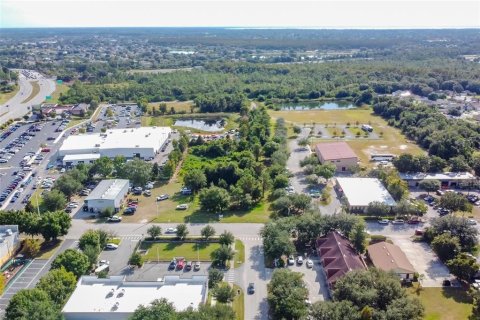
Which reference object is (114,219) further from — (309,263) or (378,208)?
(378,208)

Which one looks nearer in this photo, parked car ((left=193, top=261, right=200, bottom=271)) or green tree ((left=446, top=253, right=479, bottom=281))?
green tree ((left=446, top=253, right=479, bottom=281))

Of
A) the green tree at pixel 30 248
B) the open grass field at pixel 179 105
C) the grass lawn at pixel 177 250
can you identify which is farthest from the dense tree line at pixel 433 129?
the green tree at pixel 30 248

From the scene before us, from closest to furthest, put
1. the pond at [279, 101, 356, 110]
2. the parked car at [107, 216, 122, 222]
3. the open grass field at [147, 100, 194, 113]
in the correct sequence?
the parked car at [107, 216, 122, 222], the open grass field at [147, 100, 194, 113], the pond at [279, 101, 356, 110]

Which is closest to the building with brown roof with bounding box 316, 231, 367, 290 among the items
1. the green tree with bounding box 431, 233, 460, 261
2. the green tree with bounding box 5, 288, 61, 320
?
the green tree with bounding box 431, 233, 460, 261

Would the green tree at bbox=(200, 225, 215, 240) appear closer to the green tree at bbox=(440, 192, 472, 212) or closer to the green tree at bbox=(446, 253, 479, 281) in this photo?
the green tree at bbox=(446, 253, 479, 281)

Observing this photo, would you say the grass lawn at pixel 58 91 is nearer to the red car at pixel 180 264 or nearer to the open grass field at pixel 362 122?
the open grass field at pixel 362 122
